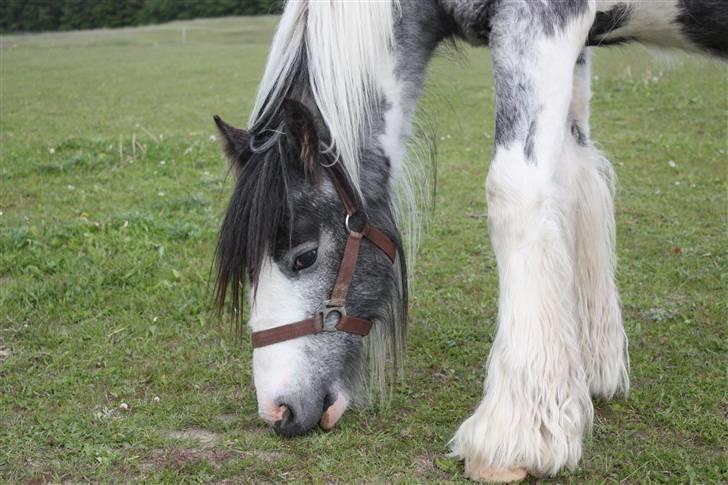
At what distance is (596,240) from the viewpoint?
343 cm

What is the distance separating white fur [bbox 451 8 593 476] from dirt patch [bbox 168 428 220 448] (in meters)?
0.99

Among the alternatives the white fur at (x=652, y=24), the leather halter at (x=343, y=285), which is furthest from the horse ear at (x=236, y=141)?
the white fur at (x=652, y=24)

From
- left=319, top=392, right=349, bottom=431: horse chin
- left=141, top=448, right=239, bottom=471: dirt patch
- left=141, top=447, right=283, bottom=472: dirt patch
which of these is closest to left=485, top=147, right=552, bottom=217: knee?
left=319, top=392, right=349, bottom=431: horse chin

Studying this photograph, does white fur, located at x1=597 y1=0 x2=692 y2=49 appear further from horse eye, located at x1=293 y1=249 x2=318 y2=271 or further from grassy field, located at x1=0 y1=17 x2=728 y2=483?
horse eye, located at x1=293 y1=249 x2=318 y2=271

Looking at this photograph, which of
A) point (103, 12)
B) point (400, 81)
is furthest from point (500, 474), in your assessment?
point (103, 12)

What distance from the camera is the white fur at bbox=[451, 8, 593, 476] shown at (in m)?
2.66

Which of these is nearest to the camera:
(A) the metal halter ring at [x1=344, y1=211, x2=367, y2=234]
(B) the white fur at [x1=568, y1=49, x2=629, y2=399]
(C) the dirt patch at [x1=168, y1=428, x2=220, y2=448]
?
(A) the metal halter ring at [x1=344, y1=211, x2=367, y2=234]

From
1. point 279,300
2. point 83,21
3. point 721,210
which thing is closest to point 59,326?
point 279,300

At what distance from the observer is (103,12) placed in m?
48.2

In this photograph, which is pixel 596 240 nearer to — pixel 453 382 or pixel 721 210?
pixel 453 382

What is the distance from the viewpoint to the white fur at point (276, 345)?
285 cm

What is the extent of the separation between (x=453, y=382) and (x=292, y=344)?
1047 mm

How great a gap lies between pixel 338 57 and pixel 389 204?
1.95ft

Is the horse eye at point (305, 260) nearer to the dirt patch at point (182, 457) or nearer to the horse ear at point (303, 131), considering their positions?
the horse ear at point (303, 131)
